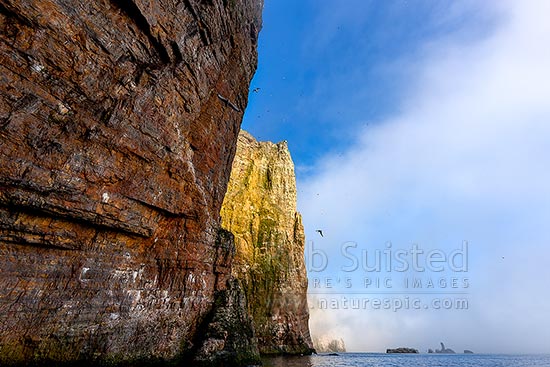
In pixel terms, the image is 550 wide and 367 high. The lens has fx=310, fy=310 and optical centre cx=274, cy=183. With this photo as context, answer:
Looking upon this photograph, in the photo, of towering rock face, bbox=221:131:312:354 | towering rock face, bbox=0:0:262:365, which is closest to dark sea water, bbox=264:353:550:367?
towering rock face, bbox=221:131:312:354

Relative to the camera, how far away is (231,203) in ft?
166

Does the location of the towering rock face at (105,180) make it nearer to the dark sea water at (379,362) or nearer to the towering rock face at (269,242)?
the dark sea water at (379,362)

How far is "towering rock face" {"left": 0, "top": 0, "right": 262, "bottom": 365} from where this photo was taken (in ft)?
33.6

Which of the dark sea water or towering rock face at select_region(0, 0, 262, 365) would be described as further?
the dark sea water

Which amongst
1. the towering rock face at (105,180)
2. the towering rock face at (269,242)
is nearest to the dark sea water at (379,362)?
the towering rock face at (269,242)

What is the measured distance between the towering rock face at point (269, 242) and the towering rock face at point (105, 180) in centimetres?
2800

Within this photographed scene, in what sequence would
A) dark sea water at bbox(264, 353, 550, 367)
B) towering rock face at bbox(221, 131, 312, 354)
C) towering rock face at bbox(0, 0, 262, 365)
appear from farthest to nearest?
towering rock face at bbox(221, 131, 312, 354) → dark sea water at bbox(264, 353, 550, 367) → towering rock face at bbox(0, 0, 262, 365)

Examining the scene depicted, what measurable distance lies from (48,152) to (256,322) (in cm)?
3901

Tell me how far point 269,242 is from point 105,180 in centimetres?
3929

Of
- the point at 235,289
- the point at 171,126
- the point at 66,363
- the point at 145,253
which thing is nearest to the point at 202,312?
the point at 235,289

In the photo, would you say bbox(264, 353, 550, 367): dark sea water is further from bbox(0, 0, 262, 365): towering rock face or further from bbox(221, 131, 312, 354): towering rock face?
bbox(0, 0, 262, 365): towering rock face

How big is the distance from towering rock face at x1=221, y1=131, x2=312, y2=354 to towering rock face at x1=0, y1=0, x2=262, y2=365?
27998 millimetres

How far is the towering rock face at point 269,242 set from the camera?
44.5m

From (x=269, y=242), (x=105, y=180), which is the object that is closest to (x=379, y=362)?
(x=269, y=242)
